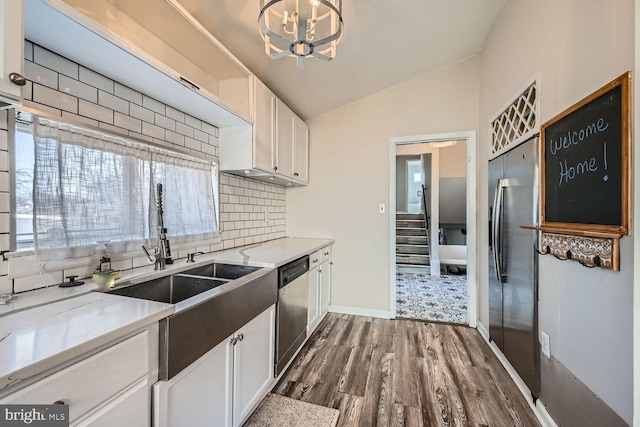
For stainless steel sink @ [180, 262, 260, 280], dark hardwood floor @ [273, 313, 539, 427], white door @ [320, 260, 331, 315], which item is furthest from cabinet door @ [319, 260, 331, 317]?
stainless steel sink @ [180, 262, 260, 280]

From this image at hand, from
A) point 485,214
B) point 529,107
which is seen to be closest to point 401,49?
point 529,107

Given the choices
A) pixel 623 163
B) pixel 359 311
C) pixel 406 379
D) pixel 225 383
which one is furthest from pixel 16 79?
pixel 359 311

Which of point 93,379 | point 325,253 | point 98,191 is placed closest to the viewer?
point 93,379

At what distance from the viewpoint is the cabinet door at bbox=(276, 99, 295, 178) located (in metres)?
2.55

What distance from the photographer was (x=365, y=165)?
126 inches

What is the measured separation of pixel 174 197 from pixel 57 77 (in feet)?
2.72

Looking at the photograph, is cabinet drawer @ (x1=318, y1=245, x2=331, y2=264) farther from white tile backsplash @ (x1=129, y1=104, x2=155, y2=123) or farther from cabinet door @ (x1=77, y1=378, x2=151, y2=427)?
cabinet door @ (x1=77, y1=378, x2=151, y2=427)

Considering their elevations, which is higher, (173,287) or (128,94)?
(128,94)

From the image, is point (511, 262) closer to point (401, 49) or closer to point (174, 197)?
point (401, 49)

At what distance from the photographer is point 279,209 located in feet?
11.0

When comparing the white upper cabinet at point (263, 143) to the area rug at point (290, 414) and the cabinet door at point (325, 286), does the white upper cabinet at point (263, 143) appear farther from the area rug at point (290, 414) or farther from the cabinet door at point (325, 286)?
the area rug at point (290, 414)

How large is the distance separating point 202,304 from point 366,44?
236cm

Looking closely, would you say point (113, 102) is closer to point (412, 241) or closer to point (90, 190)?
point (90, 190)

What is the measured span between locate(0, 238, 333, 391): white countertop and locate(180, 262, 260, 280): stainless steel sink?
577mm
